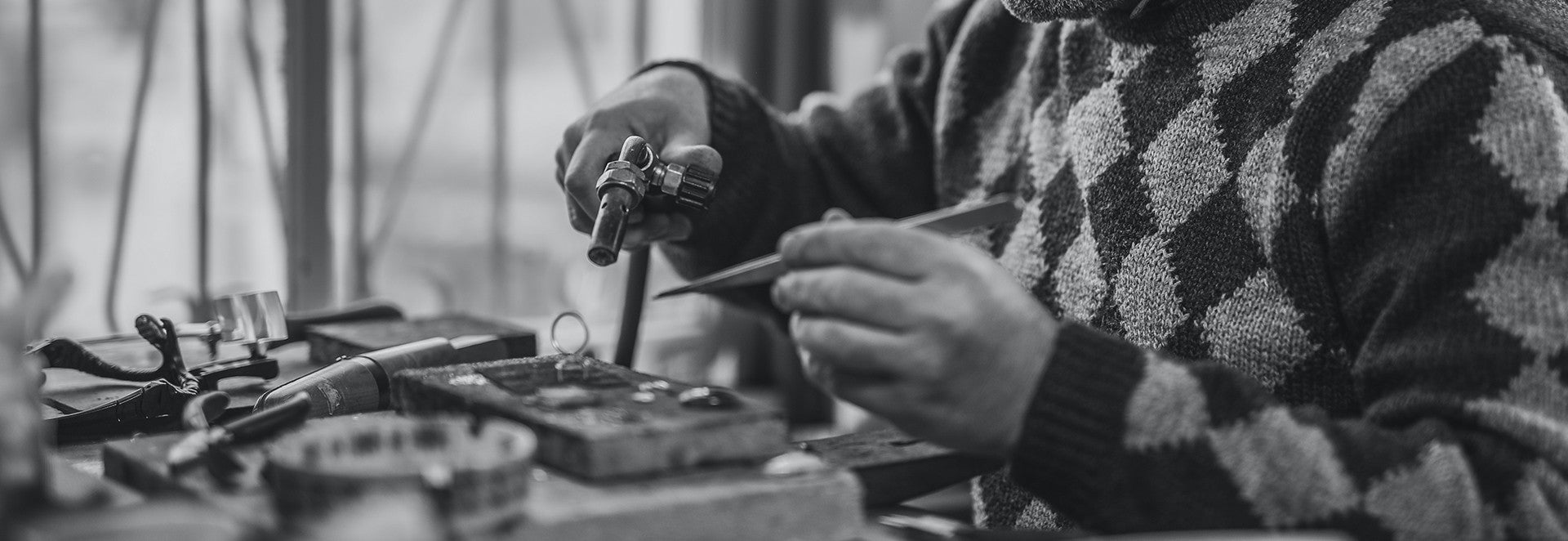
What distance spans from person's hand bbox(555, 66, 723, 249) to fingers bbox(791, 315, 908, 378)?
1.11ft

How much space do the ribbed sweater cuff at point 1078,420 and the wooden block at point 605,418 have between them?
5.3 inches

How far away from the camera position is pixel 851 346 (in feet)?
2.08

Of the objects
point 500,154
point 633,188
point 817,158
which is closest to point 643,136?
point 633,188

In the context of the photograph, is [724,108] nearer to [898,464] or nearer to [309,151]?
[898,464]

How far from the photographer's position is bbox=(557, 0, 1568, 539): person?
2.07 ft

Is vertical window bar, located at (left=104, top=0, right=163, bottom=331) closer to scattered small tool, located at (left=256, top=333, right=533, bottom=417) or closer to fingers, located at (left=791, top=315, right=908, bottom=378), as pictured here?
scattered small tool, located at (left=256, top=333, right=533, bottom=417)

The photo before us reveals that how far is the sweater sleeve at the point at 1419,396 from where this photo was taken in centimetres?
63

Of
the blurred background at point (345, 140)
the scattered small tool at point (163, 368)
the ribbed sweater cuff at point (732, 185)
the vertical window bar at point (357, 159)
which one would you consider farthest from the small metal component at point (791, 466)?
the vertical window bar at point (357, 159)

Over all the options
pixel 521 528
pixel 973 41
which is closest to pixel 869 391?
pixel 521 528

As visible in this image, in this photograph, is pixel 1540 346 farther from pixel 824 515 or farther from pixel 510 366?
pixel 510 366

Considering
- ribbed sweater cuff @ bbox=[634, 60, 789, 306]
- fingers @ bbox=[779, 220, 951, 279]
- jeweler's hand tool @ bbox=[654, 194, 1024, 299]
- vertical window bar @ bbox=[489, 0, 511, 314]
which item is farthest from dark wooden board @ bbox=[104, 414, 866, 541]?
vertical window bar @ bbox=[489, 0, 511, 314]

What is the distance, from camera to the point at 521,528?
1.64 ft

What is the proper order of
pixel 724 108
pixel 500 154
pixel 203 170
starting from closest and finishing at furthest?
1. pixel 724 108
2. pixel 203 170
3. pixel 500 154

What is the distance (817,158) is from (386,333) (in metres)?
0.52
